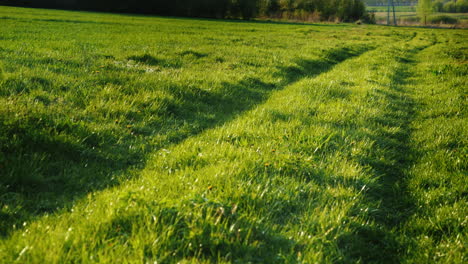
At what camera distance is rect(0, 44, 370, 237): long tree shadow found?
130 inches

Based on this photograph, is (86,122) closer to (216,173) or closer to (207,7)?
(216,173)

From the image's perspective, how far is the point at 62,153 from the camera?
4301mm

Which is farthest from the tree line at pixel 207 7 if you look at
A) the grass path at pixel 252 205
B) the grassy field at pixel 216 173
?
the grass path at pixel 252 205

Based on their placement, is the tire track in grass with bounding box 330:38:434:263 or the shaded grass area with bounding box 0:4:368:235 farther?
the shaded grass area with bounding box 0:4:368:235

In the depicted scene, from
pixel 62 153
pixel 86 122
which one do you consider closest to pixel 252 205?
pixel 62 153

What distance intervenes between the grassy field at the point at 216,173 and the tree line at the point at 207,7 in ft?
191

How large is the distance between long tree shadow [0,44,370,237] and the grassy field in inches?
0.8

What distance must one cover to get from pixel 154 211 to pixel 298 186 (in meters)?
1.74

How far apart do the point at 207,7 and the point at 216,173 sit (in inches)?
2557

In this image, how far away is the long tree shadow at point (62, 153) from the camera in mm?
3305

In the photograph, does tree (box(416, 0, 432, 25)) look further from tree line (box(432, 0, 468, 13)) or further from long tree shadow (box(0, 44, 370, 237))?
long tree shadow (box(0, 44, 370, 237))

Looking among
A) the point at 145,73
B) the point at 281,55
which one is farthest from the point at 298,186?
the point at 281,55

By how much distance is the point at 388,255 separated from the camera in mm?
2994

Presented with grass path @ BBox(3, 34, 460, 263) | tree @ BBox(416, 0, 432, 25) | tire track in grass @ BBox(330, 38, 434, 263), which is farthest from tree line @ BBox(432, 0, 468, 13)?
grass path @ BBox(3, 34, 460, 263)
